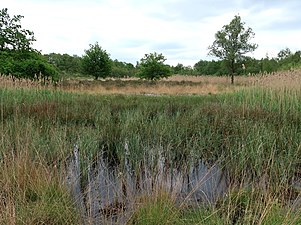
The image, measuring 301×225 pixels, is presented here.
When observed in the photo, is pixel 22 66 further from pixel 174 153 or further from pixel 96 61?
pixel 174 153

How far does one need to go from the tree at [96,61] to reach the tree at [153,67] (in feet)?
11.7

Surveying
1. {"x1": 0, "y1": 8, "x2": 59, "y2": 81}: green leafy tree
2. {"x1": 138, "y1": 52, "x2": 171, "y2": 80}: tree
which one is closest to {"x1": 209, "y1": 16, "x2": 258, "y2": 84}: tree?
{"x1": 138, "y1": 52, "x2": 171, "y2": 80}: tree

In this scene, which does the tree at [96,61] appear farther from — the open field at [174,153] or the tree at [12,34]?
the open field at [174,153]

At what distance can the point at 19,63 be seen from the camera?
50.3 feet

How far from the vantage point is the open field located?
90.7 inches

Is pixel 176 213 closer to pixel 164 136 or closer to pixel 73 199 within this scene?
pixel 73 199

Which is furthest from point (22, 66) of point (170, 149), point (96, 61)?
point (170, 149)

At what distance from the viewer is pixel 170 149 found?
4176 mm

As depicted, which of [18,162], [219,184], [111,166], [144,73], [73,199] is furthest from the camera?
[144,73]

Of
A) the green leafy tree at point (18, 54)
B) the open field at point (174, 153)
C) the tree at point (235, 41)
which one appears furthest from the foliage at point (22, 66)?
the tree at point (235, 41)

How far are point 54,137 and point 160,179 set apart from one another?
7.18 feet

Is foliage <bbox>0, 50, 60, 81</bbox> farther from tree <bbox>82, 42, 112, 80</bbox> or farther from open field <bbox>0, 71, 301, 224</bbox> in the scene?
tree <bbox>82, 42, 112, 80</bbox>

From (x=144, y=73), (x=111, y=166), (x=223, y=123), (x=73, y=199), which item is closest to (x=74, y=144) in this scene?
(x=111, y=166)

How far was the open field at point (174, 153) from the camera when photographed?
7.56ft
